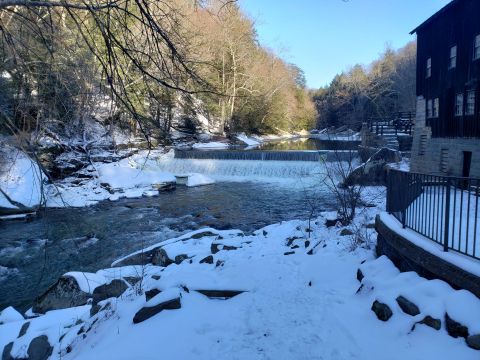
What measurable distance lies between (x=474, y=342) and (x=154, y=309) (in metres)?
3.34

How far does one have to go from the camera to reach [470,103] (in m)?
15.5

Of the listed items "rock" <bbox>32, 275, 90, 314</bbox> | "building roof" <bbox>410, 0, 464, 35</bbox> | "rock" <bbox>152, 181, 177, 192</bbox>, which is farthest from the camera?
"rock" <bbox>152, 181, 177, 192</bbox>

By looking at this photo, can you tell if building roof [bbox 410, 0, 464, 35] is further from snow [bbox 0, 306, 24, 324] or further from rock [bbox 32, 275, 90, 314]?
snow [bbox 0, 306, 24, 324]

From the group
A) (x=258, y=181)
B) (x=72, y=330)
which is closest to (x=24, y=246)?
(x=72, y=330)

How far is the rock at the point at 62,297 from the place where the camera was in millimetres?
6707

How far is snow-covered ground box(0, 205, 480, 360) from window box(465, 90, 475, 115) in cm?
1120

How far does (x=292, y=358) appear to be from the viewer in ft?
12.2

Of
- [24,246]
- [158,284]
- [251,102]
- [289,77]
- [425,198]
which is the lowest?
[24,246]

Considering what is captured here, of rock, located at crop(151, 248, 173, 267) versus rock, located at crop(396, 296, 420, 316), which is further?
rock, located at crop(151, 248, 173, 267)

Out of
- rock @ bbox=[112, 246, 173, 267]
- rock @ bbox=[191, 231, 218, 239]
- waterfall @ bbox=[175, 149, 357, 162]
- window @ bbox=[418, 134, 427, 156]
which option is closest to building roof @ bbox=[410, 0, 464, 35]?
window @ bbox=[418, 134, 427, 156]

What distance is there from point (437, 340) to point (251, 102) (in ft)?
143

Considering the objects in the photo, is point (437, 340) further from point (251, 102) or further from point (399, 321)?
point (251, 102)

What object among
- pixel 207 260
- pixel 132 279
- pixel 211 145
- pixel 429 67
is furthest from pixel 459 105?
pixel 211 145

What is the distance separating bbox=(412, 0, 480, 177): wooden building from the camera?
15109 mm
